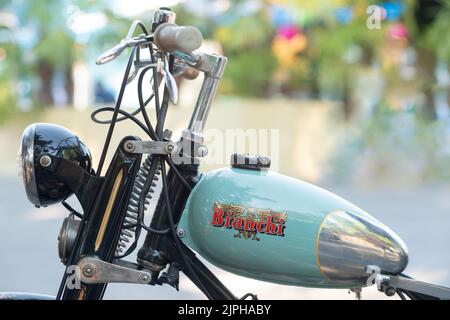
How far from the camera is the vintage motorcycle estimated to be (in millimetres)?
1803

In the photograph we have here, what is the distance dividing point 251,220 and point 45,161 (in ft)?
1.80

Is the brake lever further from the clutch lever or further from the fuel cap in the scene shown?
the fuel cap

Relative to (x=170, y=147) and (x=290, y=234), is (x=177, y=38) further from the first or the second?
(x=290, y=234)

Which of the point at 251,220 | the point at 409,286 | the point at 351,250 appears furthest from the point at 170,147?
the point at 409,286

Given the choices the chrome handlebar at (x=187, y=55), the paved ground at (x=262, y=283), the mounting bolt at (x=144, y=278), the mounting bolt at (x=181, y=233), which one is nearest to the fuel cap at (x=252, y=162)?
the chrome handlebar at (x=187, y=55)

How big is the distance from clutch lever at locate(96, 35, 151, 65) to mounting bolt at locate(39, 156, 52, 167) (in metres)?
0.30

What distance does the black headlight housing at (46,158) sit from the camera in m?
1.88
